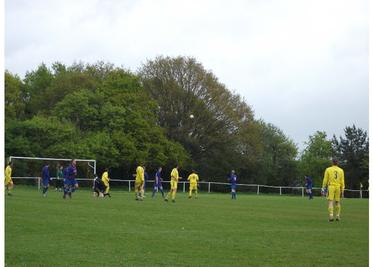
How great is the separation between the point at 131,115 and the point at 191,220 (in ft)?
157

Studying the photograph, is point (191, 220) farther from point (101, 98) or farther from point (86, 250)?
point (101, 98)

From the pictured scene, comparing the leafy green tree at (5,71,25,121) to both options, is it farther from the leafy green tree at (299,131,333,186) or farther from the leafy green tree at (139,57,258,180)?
the leafy green tree at (299,131,333,186)

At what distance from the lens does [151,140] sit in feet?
224

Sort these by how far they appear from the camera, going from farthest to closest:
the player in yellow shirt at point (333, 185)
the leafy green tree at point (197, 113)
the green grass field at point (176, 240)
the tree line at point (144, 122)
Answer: the leafy green tree at point (197, 113) → the tree line at point (144, 122) → the player in yellow shirt at point (333, 185) → the green grass field at point (176, 240)

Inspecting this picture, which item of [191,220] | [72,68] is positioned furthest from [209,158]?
[191,220]

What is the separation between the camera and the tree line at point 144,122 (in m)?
62.5

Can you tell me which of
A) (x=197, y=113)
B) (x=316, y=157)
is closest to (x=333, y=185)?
(x=197, y=113)

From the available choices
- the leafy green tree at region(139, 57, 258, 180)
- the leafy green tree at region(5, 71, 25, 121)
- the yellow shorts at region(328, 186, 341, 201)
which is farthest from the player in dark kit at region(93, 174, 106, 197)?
the leafy green tree at region(139, 57, 258, 180)

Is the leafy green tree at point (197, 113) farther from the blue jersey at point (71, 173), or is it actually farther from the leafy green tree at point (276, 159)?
the blue jersey at point (71, 173)

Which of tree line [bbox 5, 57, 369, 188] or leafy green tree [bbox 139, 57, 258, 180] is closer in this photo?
tree line [bbox 5, 57, 369, 188]

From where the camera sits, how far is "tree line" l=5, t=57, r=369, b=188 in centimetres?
6247

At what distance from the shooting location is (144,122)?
6769 cm

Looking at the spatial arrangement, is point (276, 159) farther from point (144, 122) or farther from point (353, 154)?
point (144, 122)

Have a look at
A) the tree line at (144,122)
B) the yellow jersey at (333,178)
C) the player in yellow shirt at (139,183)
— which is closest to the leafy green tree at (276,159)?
the tree line at (144,122)
